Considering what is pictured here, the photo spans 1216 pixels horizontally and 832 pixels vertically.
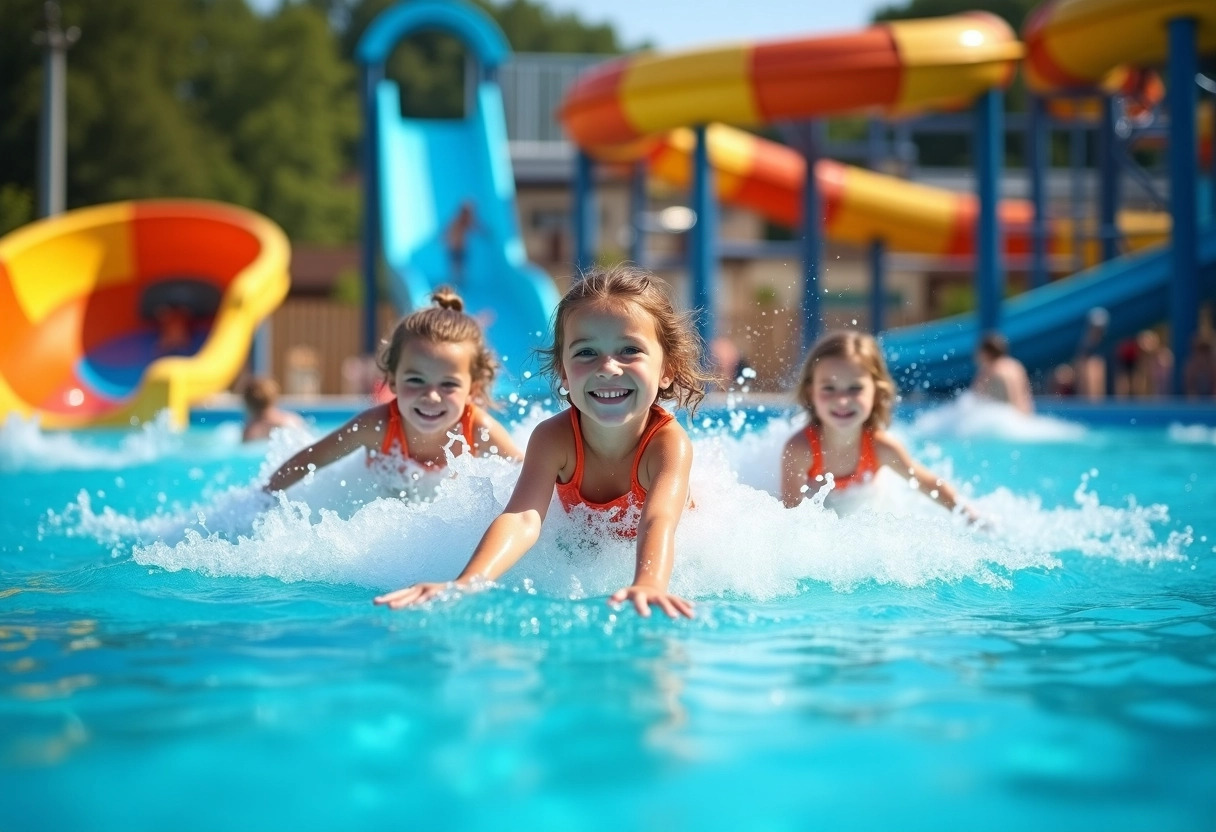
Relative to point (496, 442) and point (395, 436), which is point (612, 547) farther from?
point (395, 436)

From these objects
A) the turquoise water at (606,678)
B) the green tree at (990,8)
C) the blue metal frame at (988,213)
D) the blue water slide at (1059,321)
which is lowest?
the turquoise water at (606,678)

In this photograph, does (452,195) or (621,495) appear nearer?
(621,495)

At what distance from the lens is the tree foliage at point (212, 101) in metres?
30.9

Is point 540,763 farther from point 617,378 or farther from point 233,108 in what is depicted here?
point 233,108

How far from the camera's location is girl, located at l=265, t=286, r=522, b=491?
13.9 feet

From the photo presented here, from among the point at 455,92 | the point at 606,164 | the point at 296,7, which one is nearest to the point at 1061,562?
the point at 606,164

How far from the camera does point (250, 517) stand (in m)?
4.33

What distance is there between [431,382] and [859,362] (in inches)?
65.0

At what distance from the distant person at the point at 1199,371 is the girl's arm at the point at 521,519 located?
890 centimetres

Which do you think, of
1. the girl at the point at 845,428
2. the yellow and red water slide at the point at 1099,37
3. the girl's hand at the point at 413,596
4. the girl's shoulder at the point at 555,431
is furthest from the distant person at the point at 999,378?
the girl's hand at the point at 413,596

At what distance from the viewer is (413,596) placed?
281 centimetres

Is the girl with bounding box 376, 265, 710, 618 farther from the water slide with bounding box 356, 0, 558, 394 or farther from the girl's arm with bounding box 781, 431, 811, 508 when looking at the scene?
the water slide with bounding box 356, 0, 558, 394

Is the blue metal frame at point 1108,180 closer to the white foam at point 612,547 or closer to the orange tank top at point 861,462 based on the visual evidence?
the orange tank top at point 861,462

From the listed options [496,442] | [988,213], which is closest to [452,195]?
[988,213]
